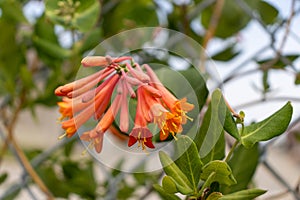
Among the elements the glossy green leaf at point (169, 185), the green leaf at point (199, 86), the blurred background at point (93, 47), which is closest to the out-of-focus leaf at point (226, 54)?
the blurred background at point (93, 47)

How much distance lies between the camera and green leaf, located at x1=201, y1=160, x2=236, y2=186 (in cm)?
37

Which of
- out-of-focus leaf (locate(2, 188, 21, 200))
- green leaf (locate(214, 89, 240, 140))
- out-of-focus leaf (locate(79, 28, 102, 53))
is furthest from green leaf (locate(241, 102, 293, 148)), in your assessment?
out-of-focus leaf (locate(2, 188, 21, 200))

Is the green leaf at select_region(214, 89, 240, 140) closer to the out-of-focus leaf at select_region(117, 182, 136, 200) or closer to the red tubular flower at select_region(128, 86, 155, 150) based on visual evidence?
the red tubular flower at select_region(128, 86, 155, 150)

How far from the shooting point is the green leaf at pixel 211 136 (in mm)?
402

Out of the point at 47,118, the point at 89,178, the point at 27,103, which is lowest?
the point at 47,118

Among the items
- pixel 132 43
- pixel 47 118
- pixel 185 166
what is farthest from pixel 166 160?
pixel 47 118

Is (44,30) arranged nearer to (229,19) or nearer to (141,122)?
(229,19)

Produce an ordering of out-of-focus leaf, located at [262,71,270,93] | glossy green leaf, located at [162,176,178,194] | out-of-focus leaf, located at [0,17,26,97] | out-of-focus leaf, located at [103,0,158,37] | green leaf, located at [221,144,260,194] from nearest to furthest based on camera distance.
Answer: glossy green leaf, located at [162,176,178,194] → green leaf, located at [221,144,260,194] → out-of-focus leaf, located at [262,71,270,93] → out-of-focus leaf, located at [0,17,26,97] → out-of-focus leaf, located at [103,0,158,37]

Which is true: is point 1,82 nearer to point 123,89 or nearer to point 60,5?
point 60,5

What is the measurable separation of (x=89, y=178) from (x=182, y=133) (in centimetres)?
47

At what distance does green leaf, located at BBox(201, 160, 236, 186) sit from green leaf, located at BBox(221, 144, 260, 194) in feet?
0.47

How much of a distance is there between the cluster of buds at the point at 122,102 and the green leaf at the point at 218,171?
0.11ft

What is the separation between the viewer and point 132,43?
836 millimetres

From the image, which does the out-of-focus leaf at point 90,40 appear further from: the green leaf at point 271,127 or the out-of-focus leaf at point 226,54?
the green leaf at point 271,127
